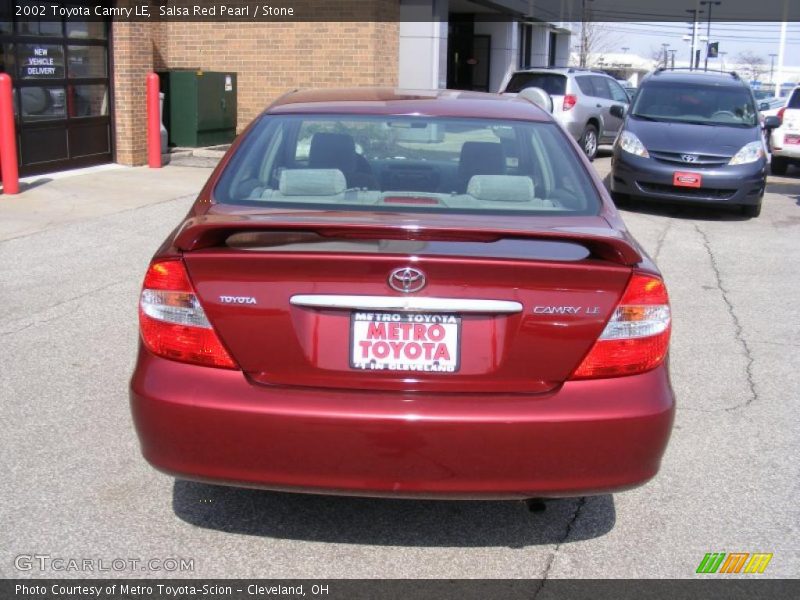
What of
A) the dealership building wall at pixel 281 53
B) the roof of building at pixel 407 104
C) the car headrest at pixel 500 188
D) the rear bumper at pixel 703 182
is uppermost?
the dealership building wall at pixel 281 53

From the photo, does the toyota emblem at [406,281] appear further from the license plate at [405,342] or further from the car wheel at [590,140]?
the car wheel at [590,140]

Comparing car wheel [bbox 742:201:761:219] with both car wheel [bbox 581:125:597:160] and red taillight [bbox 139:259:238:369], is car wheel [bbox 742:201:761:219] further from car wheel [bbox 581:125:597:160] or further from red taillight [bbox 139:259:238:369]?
red taillight [bbox 139:259:238:369]

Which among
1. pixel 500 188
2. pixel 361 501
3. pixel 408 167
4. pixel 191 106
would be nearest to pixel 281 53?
pixel 191 106

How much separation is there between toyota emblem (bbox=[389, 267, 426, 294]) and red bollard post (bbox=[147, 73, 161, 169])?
39.6ft

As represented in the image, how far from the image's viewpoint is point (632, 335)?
313 centimetres

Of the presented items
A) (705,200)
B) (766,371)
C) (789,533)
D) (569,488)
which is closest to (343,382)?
(569,488)

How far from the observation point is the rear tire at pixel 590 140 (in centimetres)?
1789

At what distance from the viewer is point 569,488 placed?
3.11 metres

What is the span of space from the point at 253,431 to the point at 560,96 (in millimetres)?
15352

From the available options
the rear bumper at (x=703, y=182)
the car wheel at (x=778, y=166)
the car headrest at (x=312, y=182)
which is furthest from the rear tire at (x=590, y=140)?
the car headrest at (x=312, y=182)

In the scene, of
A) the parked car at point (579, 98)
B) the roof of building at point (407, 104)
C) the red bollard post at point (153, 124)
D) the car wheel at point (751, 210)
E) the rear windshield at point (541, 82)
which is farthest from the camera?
the rear windshield at point (541, 82)

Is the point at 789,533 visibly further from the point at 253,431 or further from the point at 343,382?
the point at 253,431
